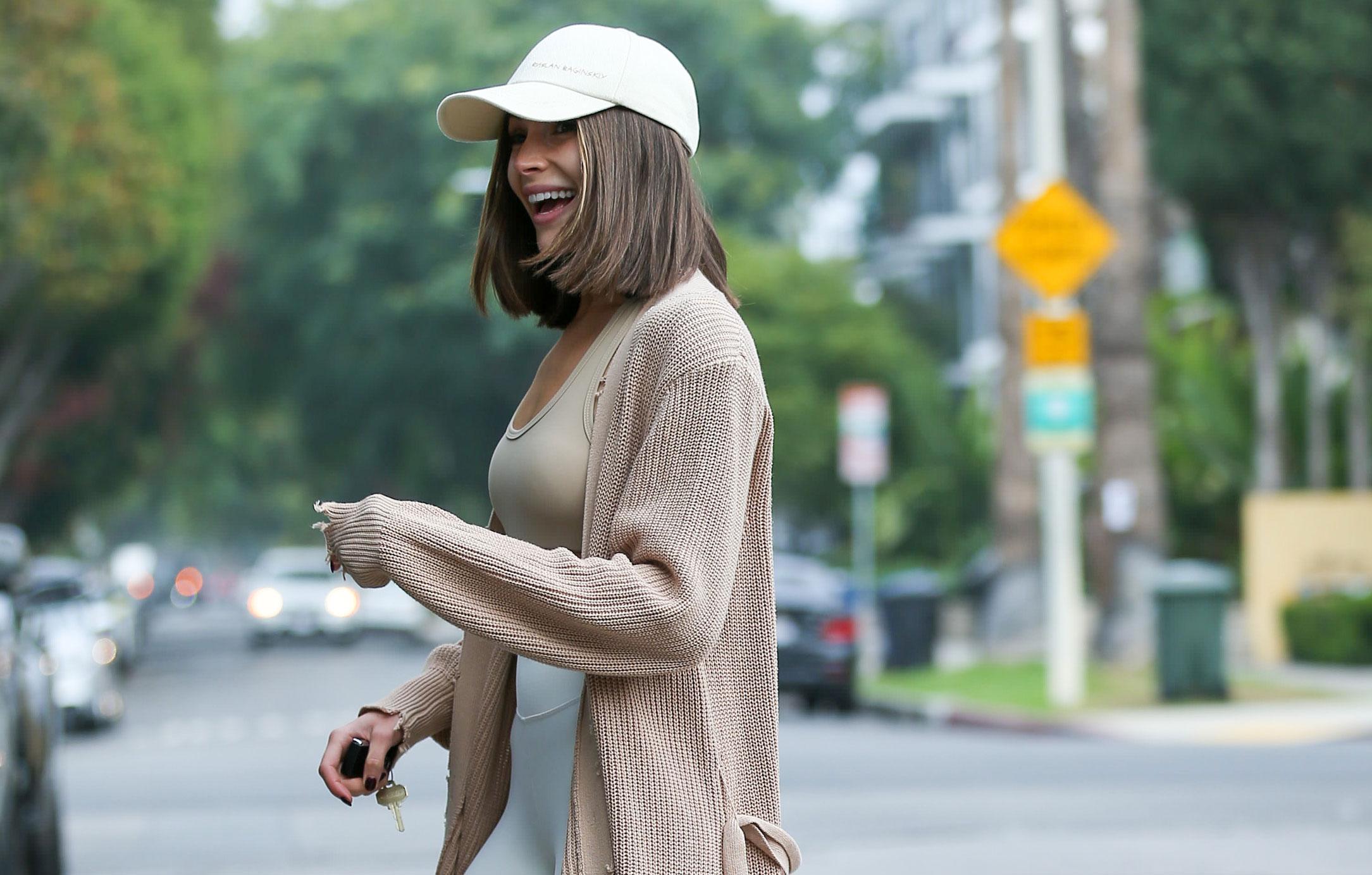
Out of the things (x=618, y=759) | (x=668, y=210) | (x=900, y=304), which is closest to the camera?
(x=618, y=759)

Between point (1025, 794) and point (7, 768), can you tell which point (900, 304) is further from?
point (7, 768)

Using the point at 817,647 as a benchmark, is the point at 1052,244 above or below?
above

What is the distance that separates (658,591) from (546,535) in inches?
11.4

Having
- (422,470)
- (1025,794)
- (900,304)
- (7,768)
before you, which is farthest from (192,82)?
(7,768)

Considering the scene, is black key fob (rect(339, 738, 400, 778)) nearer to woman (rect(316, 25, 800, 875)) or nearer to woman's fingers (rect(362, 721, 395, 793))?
woman's fingers (rect(362, 721, 395, 793))

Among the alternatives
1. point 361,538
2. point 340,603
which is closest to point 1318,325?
point 340,603

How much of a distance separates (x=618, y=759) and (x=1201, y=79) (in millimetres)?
25362

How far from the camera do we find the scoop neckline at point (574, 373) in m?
2.61

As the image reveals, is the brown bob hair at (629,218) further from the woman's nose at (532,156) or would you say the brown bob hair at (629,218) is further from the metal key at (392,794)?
the metal key at (392,794)

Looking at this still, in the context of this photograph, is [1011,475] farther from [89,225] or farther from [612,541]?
[612,541]

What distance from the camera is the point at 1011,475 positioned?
2469 centimetres

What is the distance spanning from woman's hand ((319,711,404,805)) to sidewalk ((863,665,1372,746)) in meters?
11.9

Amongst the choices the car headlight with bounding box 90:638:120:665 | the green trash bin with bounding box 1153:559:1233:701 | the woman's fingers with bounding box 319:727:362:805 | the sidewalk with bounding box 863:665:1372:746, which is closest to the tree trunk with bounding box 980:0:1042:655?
the sidewalk with bounding box 863:665:1372:746

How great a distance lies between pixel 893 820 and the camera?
402 inches
